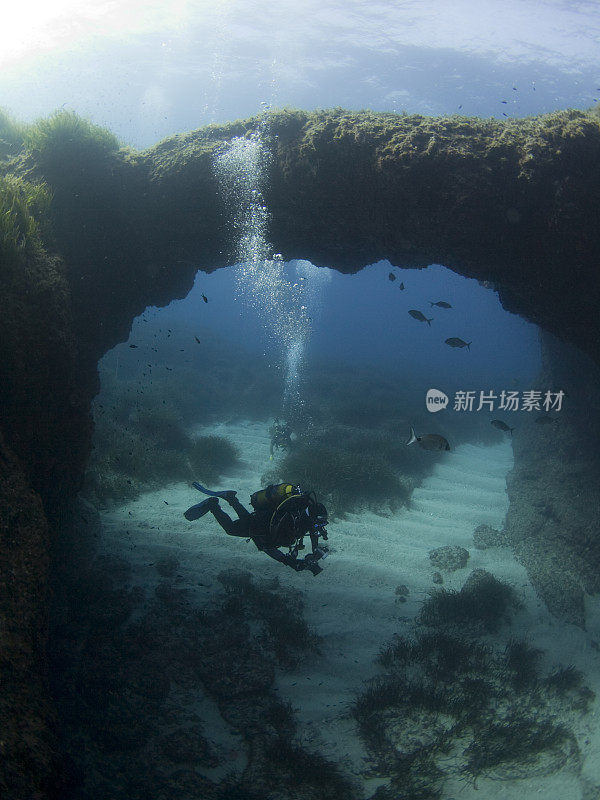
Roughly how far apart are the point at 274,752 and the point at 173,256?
727 cm

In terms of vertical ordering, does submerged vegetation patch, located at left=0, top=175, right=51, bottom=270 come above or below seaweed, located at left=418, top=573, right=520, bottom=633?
above

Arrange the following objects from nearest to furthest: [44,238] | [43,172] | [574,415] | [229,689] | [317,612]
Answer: [229,689] → [44,238] → [317,612] → [43,172] → [574,415]

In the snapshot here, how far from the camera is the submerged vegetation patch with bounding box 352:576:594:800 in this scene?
3893 millimetres

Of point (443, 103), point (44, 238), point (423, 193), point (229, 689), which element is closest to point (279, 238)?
point (423, 193)

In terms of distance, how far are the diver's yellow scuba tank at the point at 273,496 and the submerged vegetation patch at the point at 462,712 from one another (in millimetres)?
2453

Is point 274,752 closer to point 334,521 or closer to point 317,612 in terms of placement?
point 317,612

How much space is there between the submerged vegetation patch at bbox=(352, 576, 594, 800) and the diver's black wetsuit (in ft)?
5.38

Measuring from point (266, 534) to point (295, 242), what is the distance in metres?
4.99

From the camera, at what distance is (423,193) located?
17.7 ft

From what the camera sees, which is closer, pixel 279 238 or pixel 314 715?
pixel 314 715

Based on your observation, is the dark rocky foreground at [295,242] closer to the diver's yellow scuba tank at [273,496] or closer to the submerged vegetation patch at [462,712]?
the submerged vegetation patch at [462,712]

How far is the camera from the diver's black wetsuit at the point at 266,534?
16.7 ft

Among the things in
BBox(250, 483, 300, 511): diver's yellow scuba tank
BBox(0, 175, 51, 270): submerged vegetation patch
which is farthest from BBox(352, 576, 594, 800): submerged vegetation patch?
BBox(0, 175, 51, 270): submerged vegetation patch

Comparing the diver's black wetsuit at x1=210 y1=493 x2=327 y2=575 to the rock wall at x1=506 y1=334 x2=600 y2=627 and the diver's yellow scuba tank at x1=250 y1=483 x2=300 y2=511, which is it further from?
the rock wall at x1=506 y1=334 x2=600 y2=627
